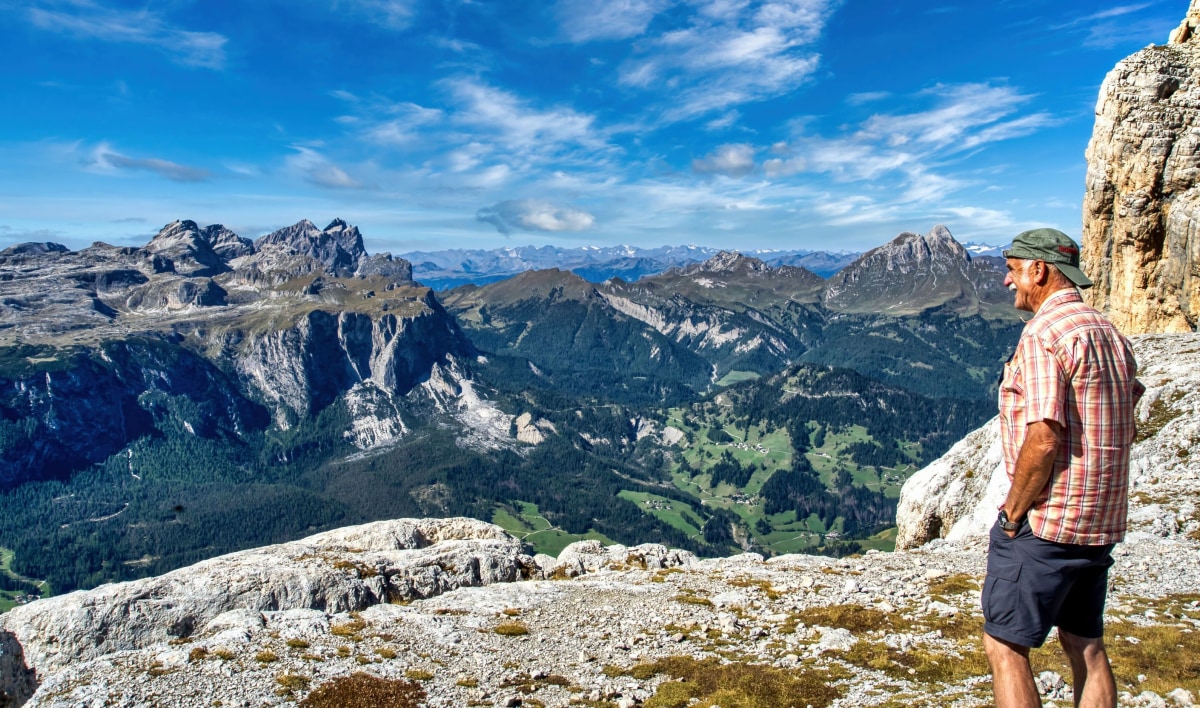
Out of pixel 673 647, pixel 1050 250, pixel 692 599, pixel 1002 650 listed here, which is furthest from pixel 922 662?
pixel 1050 250

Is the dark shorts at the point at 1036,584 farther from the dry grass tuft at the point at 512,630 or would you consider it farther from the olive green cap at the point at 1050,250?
the dry grass tuft at the point at 512,630

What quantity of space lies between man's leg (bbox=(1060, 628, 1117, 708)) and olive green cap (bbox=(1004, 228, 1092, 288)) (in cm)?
551

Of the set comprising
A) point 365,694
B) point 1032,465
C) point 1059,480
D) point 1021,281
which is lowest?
point 365,694

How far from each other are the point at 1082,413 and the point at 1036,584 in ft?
8.48

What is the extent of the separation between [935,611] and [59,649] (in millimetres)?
35150

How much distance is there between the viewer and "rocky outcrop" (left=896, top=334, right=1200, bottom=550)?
33.7 m

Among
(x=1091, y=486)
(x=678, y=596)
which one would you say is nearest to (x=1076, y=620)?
(x=1091, y=486)

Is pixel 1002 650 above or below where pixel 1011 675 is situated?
above

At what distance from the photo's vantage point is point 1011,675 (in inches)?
365

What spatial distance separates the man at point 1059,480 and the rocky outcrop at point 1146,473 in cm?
3064

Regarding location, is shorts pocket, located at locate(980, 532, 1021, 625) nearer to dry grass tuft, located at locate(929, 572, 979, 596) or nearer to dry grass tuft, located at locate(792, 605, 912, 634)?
dry grass tuft, located at locate(792, 605, 912, 634)

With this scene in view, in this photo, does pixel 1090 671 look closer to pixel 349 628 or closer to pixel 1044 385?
pixel 1044 385

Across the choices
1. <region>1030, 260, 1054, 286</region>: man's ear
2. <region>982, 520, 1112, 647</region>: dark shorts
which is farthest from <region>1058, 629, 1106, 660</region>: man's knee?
<region>1030, 260, 1054, 286</region>: man's ear

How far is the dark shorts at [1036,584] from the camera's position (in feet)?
29.3
